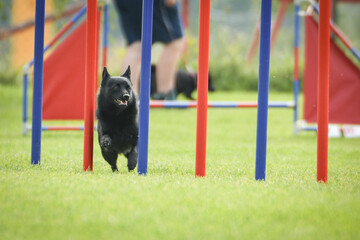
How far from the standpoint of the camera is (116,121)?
3324 mm

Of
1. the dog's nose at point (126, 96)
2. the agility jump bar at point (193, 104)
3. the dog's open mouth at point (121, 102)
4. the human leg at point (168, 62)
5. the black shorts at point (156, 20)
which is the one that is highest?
the black shorts at point (156, 20)

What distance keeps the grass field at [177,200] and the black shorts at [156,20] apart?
177 centimetres

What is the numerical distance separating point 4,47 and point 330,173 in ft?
45.0

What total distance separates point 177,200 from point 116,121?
1.18m

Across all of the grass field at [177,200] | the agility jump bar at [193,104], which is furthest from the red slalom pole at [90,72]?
the agility jump bar at [193,104]

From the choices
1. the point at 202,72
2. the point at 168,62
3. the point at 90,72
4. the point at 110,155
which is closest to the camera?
the point at 202,72

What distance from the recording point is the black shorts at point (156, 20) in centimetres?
534

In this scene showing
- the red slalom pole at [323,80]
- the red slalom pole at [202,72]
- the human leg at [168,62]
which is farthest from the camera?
the human leg at [168,62]

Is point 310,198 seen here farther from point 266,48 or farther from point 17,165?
point 17,165

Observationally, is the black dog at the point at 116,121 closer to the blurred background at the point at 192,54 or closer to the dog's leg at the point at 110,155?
the dog's leg at the point at 110,155

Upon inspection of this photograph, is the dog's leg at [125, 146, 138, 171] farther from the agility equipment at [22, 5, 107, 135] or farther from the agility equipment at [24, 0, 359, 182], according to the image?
the agility equipment at [22, 5, 107, 135]

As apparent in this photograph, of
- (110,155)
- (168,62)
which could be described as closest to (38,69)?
(110,155)

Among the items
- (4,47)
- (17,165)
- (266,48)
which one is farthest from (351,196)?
(4,47)

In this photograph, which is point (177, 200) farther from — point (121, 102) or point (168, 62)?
point (168, 62)
